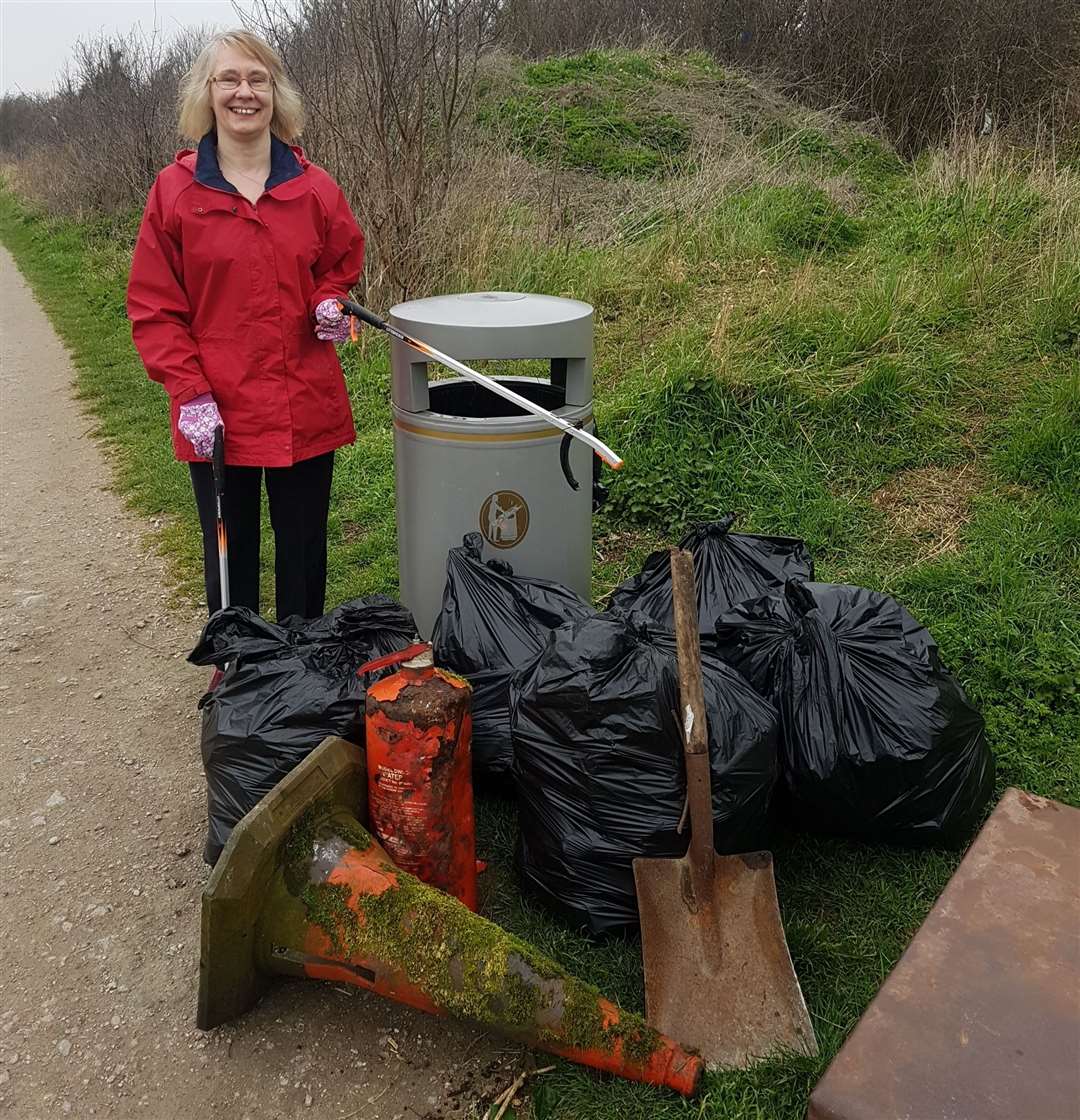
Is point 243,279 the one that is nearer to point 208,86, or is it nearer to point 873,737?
point 208,86

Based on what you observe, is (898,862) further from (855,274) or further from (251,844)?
(855,274)

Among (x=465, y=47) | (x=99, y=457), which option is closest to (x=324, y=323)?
(x=99, y=457)

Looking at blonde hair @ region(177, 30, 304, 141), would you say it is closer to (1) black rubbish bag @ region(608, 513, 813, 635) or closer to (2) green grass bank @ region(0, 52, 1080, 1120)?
(1) black rubbish bag @ region(608, 513, 813, 635)

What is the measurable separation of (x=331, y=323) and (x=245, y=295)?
0.78 feet

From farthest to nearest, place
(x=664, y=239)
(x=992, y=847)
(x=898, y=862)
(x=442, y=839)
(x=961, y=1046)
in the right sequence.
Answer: (x=664, y=239) → (x=898, y=862) → (x=442, y=839) → (x=992, y=847) → (x=961, y=1046)

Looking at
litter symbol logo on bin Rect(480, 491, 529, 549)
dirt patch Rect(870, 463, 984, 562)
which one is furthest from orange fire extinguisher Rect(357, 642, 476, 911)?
dirt patch Rect(870, 463, 984, 562)

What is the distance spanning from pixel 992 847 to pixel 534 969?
0.83m

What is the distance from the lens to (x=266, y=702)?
229 centimetres

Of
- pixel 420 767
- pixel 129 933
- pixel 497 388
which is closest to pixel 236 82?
pixel 497 388

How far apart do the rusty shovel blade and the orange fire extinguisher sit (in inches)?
16.6

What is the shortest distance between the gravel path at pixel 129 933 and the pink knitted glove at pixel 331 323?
133 cm

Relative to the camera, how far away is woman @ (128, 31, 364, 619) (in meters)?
2.49

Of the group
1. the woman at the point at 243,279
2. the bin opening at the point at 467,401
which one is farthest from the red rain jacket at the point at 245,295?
the bin opening at the point at 467,401

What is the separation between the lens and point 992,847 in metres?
1.52
